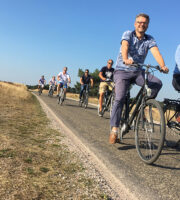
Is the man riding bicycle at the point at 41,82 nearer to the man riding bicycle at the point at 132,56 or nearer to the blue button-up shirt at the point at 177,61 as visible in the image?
the man riding bicycle at the point at 132,56

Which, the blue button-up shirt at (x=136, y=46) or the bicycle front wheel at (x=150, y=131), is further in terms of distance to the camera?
the blue button-up shirt at (x=136, y=46)

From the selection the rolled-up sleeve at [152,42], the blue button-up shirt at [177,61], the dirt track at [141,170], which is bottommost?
the dirt track at [141,170]

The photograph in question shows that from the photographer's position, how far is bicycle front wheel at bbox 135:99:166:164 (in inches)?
105

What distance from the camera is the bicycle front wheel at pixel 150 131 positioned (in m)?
2.68

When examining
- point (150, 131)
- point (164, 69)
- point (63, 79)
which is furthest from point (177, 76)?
point (63, 79)

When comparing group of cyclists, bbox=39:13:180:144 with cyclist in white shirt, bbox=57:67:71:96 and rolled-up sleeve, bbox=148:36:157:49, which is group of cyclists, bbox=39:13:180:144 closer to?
rolled-up sleeve, bbox=148:36:157:49

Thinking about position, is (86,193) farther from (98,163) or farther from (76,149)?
(76,149)

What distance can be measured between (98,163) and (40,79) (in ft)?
78.1

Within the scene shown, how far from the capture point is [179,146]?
13.1ft

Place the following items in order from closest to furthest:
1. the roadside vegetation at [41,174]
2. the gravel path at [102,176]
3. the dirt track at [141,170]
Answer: the roadside vegetation at [41,174], the gravel path at [102,176], the dirt track at [141,170]

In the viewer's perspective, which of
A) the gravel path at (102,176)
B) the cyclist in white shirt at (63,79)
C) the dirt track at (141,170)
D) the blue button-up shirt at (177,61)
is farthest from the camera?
the cyclist in white shirt at (63,79)

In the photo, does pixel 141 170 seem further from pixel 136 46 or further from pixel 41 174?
pixel 136 46

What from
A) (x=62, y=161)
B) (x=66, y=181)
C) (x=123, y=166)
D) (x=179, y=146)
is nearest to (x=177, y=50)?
(x=179, y=146)

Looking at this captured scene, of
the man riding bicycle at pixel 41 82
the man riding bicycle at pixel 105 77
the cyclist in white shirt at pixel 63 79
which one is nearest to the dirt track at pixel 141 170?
the man riding bicycle at pixel 105 77
